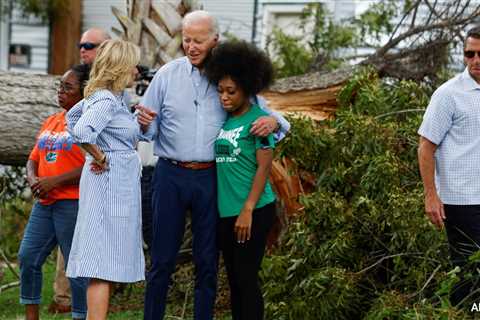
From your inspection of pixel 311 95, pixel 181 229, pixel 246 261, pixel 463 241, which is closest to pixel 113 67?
pixel 181 229

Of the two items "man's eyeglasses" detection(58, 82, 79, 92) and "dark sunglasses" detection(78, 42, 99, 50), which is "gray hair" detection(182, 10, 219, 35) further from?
"dark sunglasses" detection(78, 42, 99, 50)

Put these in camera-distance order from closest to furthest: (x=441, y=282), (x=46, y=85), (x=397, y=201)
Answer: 1. (x=441, y=282)
2. (x=397, y=201)
3. (x=46, y=85)

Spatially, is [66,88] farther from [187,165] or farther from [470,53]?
[470,53]

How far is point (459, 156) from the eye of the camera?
6.40 meters

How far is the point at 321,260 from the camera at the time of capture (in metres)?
7.28

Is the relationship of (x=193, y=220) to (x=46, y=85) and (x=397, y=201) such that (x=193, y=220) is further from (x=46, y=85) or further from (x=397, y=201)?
(x=46, y=85)

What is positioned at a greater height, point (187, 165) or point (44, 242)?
point (187, 165)

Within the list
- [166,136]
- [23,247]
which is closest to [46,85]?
[23,247]

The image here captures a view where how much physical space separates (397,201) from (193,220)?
1.28 metres

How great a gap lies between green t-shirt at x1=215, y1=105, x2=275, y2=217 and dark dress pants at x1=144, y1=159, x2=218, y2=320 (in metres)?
0.09

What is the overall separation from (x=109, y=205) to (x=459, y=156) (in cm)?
188

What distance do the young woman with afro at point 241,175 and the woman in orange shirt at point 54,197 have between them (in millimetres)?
969

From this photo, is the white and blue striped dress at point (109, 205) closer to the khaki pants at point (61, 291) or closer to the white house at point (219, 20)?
the khaki pants at point (61, 291)

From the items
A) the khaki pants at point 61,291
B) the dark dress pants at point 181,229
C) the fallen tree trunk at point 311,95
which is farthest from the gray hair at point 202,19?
the khaki pants at point 61,291
